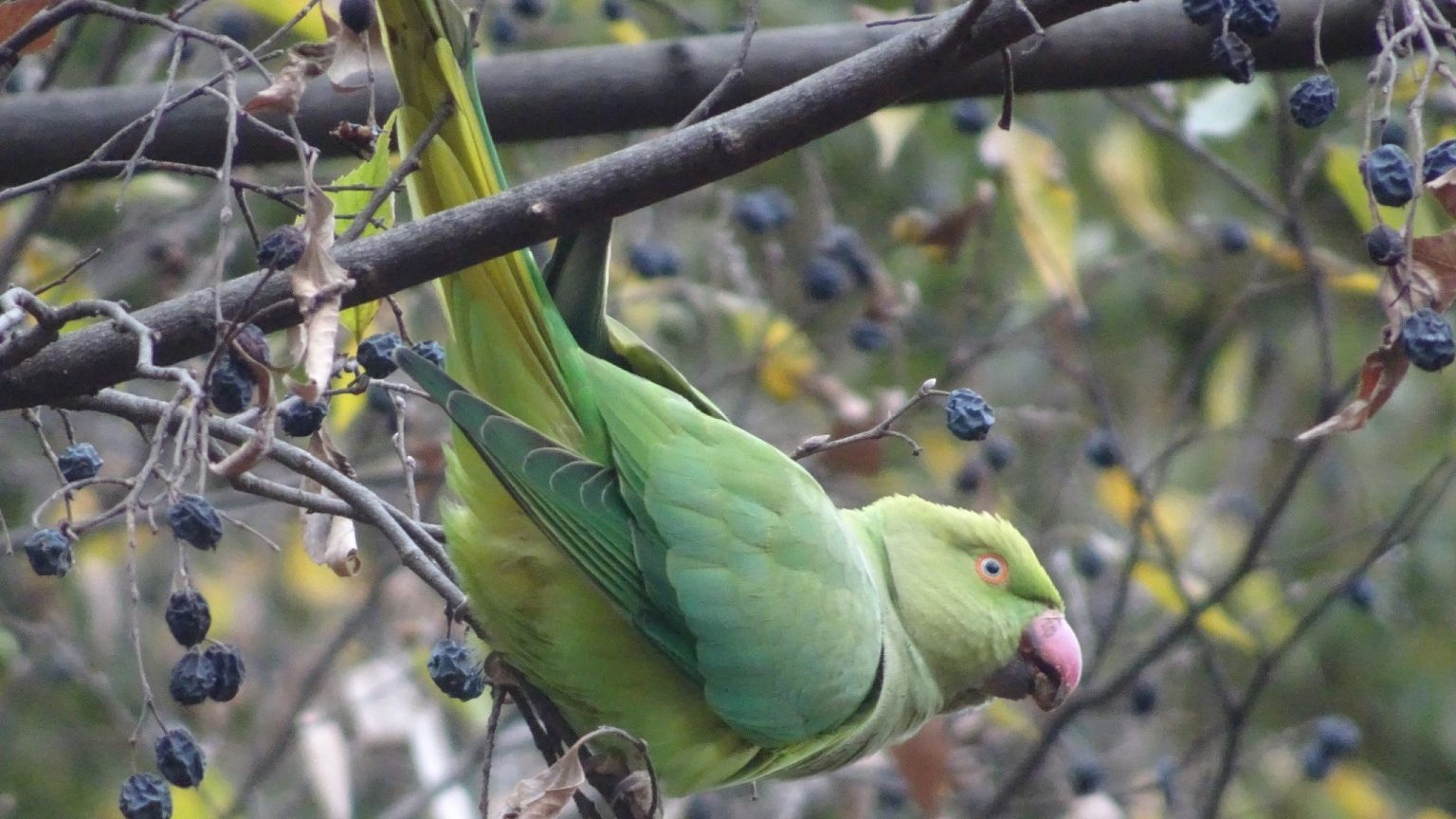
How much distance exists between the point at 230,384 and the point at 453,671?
0.64 metres

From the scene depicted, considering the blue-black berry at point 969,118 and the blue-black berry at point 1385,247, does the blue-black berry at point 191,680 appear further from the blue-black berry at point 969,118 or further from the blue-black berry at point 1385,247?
the blue-black berry at point 969,118

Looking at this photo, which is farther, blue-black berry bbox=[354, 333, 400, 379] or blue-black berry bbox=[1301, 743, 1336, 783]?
blue-black berry bbox=[1301, 743, 1336, 783]

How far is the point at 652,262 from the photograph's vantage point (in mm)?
4309

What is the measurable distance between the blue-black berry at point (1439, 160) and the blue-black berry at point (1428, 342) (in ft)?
0.68

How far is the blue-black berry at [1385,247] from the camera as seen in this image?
1745 mm

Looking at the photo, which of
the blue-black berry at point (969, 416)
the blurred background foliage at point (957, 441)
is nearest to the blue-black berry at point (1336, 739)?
the blurred background foliage at point (957, 441)

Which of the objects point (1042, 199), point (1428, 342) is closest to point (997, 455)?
point (1042, 199)

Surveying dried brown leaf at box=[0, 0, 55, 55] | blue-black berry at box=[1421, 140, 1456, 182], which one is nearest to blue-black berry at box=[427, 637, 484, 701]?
dried brown leaf at box=[0, 0, 55, 55]

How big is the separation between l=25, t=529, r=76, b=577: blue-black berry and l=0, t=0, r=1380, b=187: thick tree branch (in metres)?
1.27

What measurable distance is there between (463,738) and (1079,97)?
3.32 metres

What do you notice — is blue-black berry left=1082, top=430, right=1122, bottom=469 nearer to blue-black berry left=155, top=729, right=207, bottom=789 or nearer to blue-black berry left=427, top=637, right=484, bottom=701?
blue-black berry left=427, top=637, right=484, bottom=701

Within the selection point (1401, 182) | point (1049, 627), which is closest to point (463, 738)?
point (1049, 627)

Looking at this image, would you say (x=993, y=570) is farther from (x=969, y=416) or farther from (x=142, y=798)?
(x=142, y=798)

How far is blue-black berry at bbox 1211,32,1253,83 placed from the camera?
188 centimetres
